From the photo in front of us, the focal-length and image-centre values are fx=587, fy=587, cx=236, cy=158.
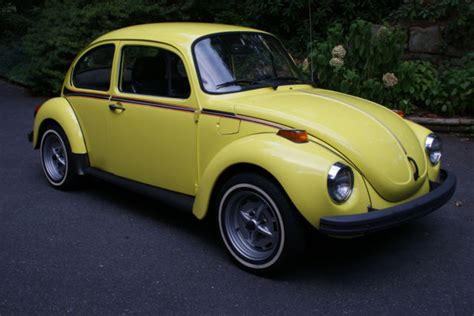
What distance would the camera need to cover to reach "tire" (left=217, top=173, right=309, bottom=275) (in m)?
3.93

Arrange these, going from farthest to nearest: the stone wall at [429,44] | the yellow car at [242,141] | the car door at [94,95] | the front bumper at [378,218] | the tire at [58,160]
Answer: the stone wall at [429,44], the tire at [58,160], the car door at [94,95], the yellow car at [242,141], the front bumper at [378,218]

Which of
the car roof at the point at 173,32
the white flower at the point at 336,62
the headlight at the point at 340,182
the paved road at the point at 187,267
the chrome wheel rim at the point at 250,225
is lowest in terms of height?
the paved road at the point at 187,267

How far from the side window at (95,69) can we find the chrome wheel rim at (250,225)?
1922 millimetres

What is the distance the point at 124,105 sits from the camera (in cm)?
518

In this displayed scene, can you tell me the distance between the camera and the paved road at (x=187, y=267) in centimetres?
382

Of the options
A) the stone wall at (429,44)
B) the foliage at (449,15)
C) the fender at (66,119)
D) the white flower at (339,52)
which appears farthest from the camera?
the stone wall at (429,44)

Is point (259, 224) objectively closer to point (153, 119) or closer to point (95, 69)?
point (153, 119)

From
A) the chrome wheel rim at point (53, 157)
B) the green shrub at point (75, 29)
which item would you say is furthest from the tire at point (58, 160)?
the green shrub at point (75, 29)

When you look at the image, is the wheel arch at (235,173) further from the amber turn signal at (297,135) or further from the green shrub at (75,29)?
the green shrub at (75,29)

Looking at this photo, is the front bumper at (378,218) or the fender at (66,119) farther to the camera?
the fender at (66,119)

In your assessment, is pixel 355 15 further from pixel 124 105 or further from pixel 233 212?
pixel 233 212

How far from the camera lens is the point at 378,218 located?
3801 mm

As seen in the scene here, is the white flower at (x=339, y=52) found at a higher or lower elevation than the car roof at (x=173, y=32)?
lower

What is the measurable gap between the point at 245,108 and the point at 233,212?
2.56ft
